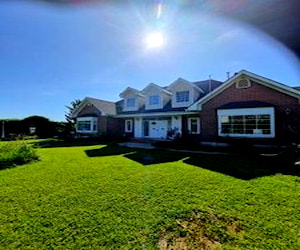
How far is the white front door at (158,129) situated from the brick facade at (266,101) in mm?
6090

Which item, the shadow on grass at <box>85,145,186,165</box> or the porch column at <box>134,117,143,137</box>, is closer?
the shadow on grass at <box>85,145,186,165</box>

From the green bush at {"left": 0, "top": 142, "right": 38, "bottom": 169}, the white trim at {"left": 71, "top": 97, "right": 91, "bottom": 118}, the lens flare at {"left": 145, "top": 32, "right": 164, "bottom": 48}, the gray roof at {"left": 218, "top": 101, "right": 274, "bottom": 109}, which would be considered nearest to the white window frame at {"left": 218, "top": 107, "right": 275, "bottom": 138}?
the gray roof at {"left": 218, "top": 101, "right": 274, "bottom": 109}

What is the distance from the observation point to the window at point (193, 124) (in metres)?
22.7

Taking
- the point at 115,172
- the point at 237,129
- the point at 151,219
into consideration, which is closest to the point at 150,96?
the point at 237,129

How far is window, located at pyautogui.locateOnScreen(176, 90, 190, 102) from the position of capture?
23.8 meters

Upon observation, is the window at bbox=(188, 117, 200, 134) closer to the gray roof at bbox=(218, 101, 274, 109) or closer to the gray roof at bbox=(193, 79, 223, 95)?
the gray roof at bbox=(193, 79, 223, 95)

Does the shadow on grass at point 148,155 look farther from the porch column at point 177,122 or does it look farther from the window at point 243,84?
the porch column at point 177,122

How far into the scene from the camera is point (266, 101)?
1684 centimetres

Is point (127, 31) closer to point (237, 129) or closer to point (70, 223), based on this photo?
point (70, 223)

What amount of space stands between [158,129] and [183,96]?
14.9 feet

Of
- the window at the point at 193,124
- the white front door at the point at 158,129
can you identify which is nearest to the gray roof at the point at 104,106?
the white front door at the point at 158,129

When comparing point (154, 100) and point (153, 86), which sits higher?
point (153, 86)

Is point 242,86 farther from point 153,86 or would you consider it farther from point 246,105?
point 153,86

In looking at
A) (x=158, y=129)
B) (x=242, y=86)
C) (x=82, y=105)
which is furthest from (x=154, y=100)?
(x=82, y=105)
